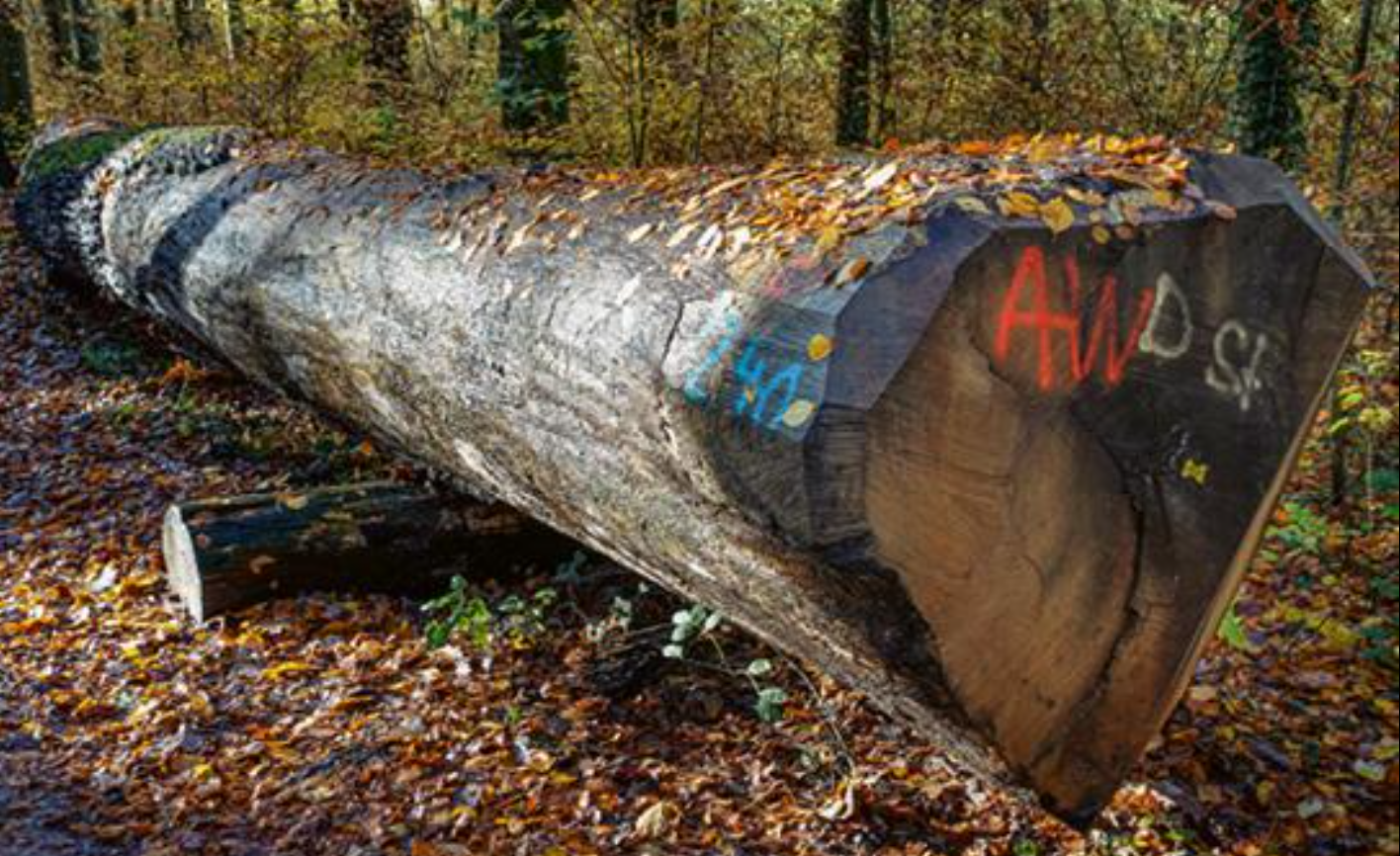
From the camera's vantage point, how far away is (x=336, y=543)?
4.58 metres

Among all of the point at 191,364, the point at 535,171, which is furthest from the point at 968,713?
the point at 191,364

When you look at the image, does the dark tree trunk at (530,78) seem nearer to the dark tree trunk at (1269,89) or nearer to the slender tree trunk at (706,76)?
the slender tree trunk at (706,76)

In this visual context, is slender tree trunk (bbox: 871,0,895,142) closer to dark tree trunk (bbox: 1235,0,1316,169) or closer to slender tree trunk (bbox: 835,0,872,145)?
slender tree trunk (bbox: 835,0,872,145)

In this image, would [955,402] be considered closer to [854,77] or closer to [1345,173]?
[1345,173]

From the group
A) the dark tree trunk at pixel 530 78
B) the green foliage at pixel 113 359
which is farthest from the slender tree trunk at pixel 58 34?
the dark tree trunk at pixel 530 78

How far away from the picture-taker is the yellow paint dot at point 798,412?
1.94 metres

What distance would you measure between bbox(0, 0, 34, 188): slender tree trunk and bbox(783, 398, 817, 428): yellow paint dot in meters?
13.3

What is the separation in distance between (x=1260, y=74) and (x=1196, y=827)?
15.3 feet

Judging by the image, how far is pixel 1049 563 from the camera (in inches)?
88.2

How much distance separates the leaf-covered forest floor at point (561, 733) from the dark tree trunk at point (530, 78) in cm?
477

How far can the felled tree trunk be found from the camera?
200 cm

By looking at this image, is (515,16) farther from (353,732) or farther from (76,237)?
(353,732)

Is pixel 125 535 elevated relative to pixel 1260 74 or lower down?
lower down

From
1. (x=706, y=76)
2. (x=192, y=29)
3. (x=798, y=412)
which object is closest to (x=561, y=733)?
(x=798, y=412)
